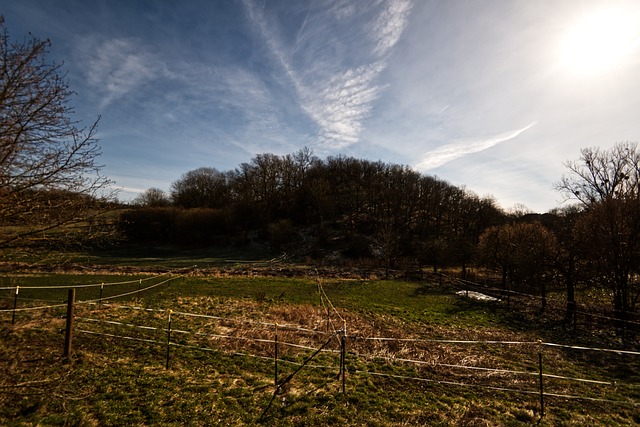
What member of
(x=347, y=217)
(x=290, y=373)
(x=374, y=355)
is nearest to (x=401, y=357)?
(x=374, y=355)

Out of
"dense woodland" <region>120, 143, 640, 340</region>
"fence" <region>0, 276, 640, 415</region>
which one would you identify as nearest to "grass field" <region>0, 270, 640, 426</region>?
"fence" <region>0, 276, 640, 415</region>

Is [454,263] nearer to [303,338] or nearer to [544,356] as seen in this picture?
[544,356]

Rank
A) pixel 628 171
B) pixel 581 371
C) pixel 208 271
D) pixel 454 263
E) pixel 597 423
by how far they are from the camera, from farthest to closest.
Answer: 1. pixel 454 263
2. pixel 208 271
3. pixel 628 171
4. pixel 581 371
5. pixel 597 423

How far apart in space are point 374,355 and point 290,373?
12.3ft

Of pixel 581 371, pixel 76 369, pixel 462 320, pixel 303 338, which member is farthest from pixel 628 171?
pixel 76 369

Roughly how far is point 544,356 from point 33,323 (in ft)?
70.1

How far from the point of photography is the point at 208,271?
104 ft

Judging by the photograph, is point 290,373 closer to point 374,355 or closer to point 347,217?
point 374,355

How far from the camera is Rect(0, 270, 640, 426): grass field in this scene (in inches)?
257

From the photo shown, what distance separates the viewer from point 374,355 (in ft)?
36.7

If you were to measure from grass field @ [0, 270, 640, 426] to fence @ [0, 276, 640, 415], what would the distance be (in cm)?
7

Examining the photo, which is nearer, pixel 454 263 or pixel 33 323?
pixel 33 323

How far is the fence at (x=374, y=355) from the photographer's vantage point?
895 centimetres

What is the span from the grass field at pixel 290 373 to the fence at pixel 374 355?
0.22ft
